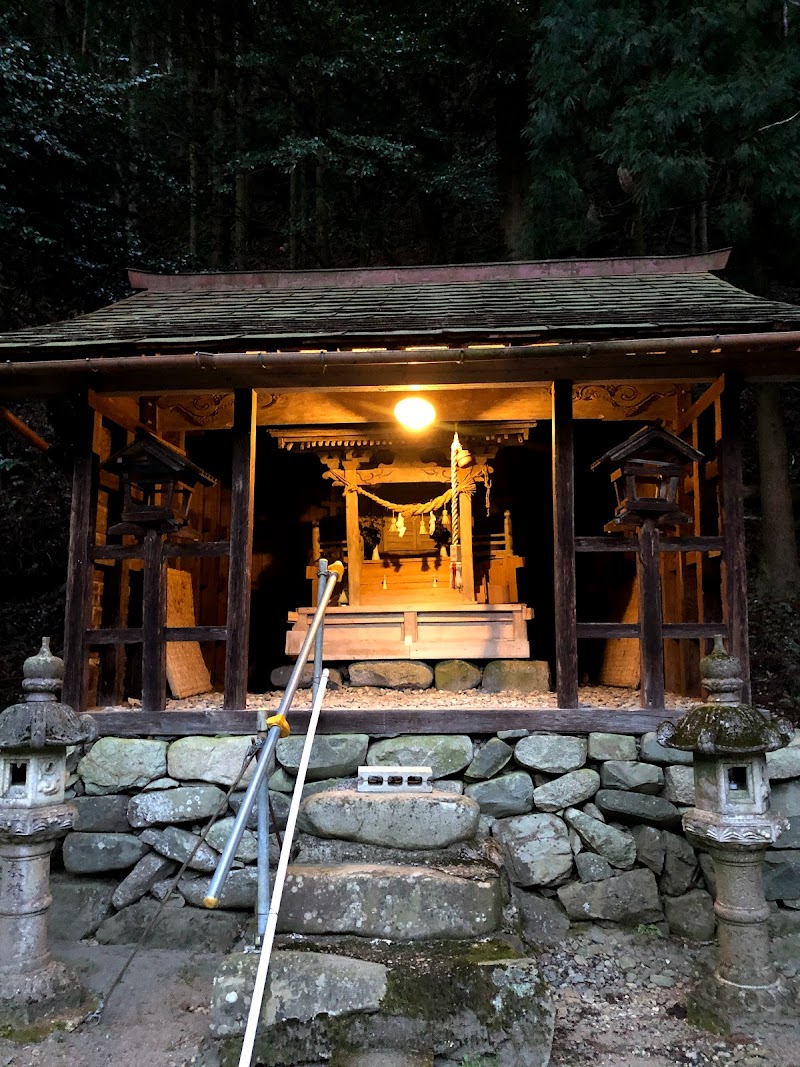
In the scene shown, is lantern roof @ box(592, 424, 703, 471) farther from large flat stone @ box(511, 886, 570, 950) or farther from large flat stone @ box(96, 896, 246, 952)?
large flat stone @ box(96, 896, 246, 952)

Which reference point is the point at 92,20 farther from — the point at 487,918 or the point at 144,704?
the point at 487,918

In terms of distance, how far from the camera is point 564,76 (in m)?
10.1

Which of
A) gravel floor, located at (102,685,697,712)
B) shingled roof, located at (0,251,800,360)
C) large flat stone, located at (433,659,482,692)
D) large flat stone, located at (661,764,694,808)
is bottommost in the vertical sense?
large flat stone, located at (661,764,694,808)

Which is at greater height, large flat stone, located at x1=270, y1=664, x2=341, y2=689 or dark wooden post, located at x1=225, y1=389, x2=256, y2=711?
Result: dark wooden post, located at x1=225, y1=389, x2=256, y2=711

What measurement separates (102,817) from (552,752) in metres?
3.16

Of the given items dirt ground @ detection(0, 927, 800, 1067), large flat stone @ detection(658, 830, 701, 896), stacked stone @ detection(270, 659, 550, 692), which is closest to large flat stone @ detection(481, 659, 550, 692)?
stacked stone @ detection(270, 659, 550, 692)

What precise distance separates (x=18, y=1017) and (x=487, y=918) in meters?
2.48

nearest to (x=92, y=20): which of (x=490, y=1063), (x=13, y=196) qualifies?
(x=13, y=196)

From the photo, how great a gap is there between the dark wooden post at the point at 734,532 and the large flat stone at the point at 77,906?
4.59m

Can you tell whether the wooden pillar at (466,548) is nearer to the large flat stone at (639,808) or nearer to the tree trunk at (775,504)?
the large flat stone at (639,808)

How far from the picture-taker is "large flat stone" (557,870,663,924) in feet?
15.0

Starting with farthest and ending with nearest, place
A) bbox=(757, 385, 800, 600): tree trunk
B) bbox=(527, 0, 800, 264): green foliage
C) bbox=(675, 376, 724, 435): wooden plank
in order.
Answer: bbox=(757, 385, 800, 600): tree trunk < bbox=(527, 0, 800, 264): green foliage < bbox=(675, 376, 724, 435): wooden plank

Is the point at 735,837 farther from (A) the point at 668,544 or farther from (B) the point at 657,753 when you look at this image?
(A) the point at 668,544

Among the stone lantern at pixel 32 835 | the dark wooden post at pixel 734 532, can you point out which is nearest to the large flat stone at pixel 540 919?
the dark wooden post at pixel 734 532
